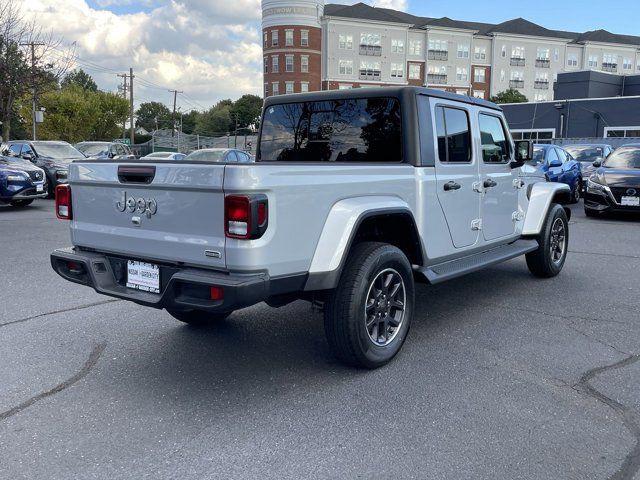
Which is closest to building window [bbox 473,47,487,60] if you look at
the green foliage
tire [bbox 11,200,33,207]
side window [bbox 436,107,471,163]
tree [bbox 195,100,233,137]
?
tree [bbox 195,100,233,137]

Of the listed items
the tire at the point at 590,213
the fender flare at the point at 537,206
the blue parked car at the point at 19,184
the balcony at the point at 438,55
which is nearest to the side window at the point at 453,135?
the fender flare at the point at 537,206

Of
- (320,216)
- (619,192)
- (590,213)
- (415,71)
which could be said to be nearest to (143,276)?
(320,216)

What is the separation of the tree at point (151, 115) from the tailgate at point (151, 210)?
421 feet

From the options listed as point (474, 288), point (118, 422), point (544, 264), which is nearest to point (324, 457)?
point (118, 422)

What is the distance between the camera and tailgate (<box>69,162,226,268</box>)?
3.33 m

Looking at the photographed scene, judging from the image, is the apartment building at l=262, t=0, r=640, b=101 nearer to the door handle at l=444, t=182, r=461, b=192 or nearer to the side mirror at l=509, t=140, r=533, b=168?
the side mirror at l=509, t=140, r=533, b=168

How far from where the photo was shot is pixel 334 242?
11.9 feet

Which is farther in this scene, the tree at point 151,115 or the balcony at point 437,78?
the tree at point 151,115

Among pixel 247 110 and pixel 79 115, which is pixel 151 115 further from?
pixel 79 115

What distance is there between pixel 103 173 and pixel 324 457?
2.32 meters

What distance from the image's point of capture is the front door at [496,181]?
538 centimetres

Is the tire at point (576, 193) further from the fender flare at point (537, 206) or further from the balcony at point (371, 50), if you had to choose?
the balcony at point (371, 50)

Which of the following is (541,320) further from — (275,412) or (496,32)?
(496,32)

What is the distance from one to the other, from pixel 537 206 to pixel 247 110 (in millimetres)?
91238
